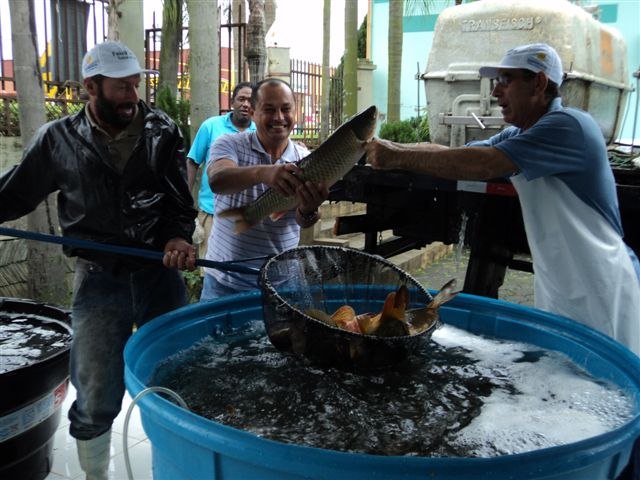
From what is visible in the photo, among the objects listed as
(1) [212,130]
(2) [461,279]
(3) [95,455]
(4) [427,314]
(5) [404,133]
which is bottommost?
(2) [461,279]

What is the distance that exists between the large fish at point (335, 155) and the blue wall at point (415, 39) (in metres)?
12.2

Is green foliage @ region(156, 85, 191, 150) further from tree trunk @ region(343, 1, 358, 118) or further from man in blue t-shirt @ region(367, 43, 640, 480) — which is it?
tree trunk @ region(343, 1, 358, 118)

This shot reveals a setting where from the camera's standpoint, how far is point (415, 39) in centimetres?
1741

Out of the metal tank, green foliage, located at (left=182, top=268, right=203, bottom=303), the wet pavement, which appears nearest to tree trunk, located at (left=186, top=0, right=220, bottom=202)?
green foliage, located at (left=182, top=268, right=203, bottom=303)

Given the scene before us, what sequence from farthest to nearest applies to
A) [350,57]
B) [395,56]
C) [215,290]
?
[350,57], [395,56], [215,290]

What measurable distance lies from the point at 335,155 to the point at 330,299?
0.73 m

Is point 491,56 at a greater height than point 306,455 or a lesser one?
greater

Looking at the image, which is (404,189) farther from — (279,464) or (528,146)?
(279,464)

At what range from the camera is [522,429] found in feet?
6.10

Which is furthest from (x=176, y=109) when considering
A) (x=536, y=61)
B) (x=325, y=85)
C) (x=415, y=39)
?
(x=415, y=39)

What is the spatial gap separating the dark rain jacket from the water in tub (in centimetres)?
71

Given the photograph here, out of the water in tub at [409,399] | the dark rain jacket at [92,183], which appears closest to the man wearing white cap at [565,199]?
the water in tub at [409,399]

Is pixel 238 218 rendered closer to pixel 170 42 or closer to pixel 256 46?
pixel 256 46

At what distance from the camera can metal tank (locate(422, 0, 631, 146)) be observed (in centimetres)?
551
